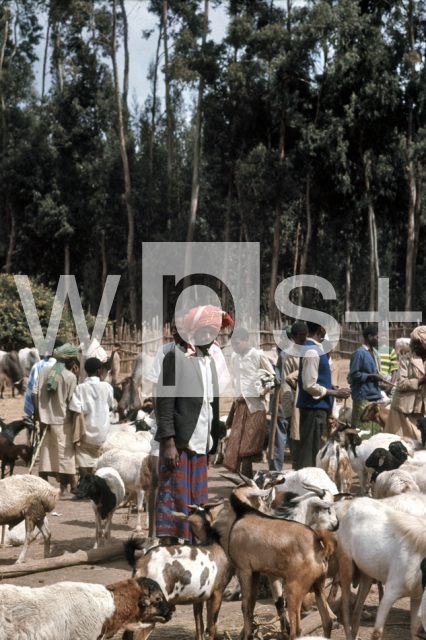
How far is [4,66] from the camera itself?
42.2m

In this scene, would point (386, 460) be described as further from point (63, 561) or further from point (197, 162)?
point (197, 162)

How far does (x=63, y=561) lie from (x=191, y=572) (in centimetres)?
224

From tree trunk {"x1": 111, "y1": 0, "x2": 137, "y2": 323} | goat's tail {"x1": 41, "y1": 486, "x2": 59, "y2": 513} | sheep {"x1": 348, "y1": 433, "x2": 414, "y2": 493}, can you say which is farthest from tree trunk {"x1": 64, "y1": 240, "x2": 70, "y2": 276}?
goat's tail {"x1": 41, "y1": 486, "x2": 59, "y2": 513}

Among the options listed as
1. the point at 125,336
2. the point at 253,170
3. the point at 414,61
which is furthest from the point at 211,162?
the point at 125,336

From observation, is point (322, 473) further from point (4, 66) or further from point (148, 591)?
point (4, 66)

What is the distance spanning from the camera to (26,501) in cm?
701

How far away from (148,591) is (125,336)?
19.9 metres

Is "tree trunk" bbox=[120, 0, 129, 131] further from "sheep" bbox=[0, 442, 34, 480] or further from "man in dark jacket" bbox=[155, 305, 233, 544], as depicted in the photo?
"man in dark jacket" bbox=[155, 305, 233, 544]

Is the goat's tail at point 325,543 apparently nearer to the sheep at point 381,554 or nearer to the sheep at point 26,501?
the sheep at point 381,554

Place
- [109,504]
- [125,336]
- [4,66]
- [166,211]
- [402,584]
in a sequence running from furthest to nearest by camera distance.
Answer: [4,66] → [166,211] → [125,336] → [109,504] → [402,584]

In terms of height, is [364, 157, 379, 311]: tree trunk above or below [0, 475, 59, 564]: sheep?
above

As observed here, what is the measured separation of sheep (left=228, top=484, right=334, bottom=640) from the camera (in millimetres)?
4578

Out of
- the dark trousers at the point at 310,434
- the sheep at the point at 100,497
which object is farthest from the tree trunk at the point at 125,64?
the sheep at the point at 100,497

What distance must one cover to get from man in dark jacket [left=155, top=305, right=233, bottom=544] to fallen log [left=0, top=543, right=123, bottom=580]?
1.25 meters
